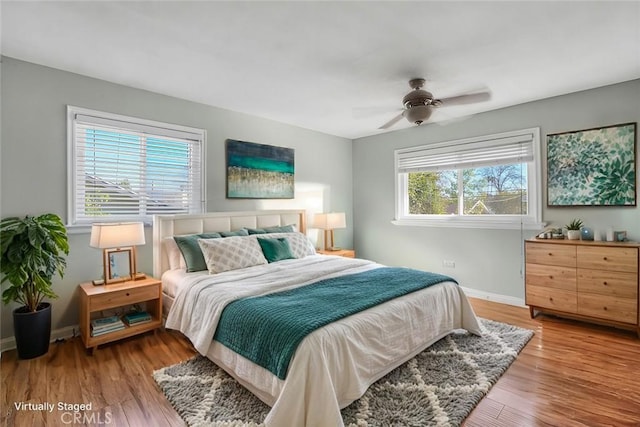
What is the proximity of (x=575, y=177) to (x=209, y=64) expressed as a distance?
3955 mm

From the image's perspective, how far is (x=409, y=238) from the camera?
4906 mm

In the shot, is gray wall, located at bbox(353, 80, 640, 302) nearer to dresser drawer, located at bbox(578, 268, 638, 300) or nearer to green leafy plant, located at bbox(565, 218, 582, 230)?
green leafy plant, located at bbox(565, 218, 582, 230)

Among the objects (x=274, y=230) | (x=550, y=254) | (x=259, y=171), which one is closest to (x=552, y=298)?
(x=550, y=254)

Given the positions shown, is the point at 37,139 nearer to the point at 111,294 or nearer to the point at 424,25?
the point at 111,294

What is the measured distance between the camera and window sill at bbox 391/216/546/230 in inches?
148

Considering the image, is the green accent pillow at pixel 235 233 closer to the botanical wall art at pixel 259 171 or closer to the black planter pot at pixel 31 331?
the botanical wall art at pixel 259 171

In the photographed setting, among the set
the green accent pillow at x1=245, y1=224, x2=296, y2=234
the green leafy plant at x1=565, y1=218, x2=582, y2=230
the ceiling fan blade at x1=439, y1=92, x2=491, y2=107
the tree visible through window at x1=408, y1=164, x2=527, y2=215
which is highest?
the ceiling fan blade at x1=439, y1=92, x2=491, y2=107

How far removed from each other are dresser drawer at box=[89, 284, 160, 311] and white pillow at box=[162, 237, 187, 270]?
35 cm

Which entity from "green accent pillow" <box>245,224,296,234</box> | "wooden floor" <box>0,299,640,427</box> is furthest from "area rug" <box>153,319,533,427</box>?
"green accent pillow" <box>245,224,296,234</box>

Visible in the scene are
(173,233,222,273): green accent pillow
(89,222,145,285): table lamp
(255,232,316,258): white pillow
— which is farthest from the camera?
(255,232,316,258): white pillow

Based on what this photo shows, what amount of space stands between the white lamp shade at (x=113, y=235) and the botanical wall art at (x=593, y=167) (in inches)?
175

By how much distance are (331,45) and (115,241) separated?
2.46 meters

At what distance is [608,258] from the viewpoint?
2953 mm

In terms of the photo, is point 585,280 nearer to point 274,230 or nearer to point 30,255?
point 274,230
